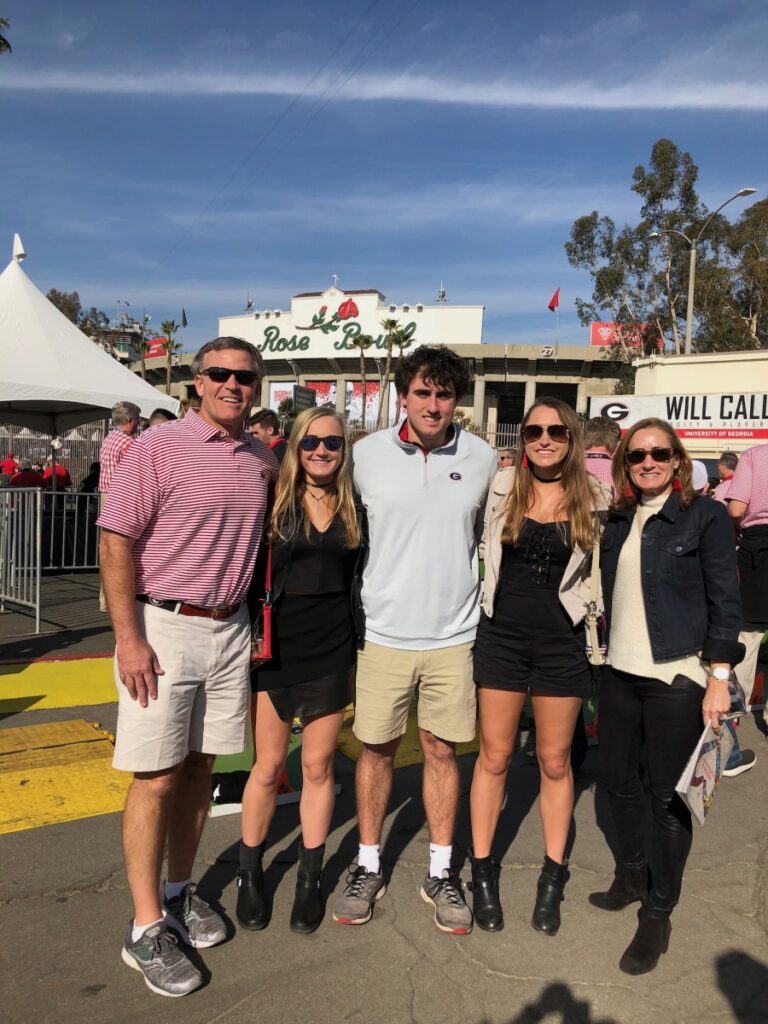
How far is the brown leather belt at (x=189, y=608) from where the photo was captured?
8.79 ft

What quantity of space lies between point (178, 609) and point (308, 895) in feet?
4.18

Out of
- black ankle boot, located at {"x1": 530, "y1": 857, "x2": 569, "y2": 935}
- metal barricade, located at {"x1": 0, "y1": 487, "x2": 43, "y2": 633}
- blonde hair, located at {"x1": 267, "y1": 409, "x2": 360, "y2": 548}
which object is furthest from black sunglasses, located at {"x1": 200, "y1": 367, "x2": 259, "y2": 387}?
metal barricade, located at {"x1": 0, "y1": 487, "x2": 43, "y2": 633}

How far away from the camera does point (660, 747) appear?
116 inches

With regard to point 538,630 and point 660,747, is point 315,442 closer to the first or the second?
point 538,630

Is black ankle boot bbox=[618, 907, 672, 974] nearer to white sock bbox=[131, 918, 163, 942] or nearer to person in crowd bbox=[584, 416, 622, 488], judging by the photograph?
white sock bbox=[131, 918, 163, 942]

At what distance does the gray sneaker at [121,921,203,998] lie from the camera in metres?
2.59

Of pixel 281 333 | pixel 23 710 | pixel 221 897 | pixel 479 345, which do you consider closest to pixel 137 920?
pixel 221 897

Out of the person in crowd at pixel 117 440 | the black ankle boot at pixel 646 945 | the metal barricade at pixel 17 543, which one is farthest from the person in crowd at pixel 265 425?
the black ankle boot at pixel 646 945

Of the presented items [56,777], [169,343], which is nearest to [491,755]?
[56,777]

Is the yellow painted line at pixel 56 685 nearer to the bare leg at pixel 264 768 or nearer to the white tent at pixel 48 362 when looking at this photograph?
the bare leg at pixel 264 768

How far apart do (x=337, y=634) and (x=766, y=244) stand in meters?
38.9

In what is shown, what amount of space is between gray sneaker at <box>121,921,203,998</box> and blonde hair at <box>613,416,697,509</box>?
2281 millimetres

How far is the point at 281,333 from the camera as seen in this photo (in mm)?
58750

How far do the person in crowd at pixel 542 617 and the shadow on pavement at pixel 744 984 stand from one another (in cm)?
61
